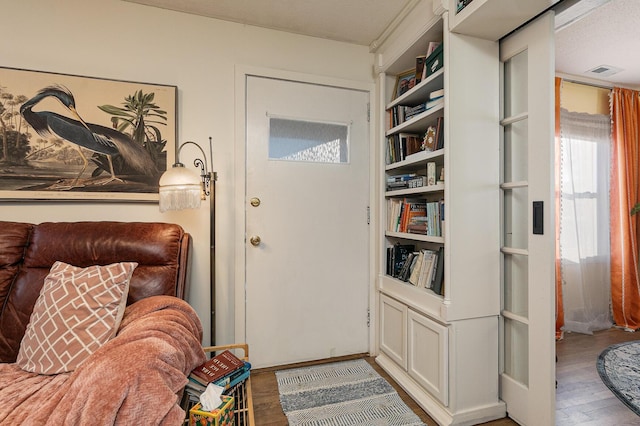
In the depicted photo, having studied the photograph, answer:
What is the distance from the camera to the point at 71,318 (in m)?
1.27

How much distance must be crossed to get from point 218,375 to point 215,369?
5cm

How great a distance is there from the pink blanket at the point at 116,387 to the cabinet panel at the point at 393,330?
4.28 ft

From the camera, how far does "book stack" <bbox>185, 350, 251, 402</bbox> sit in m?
1.31

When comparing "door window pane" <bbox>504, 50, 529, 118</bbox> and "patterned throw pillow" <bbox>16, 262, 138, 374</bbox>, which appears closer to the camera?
"patterned throw pillow" <bbox>16, 262, 138, 374</bbox>

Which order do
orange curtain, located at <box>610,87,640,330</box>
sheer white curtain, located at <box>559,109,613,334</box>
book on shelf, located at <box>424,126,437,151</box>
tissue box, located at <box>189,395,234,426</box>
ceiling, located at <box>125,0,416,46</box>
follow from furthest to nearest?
orange curtain, located at <box>610,87,640,330</box>, sheer white curtain, located at <box>559,109,613,334</box>, ceiling, located at <box>125,0,416,46</box>, book on shelf, located at <box>424,126,437,151</box>, tissue box, located at <box>189,395,234,426</box>

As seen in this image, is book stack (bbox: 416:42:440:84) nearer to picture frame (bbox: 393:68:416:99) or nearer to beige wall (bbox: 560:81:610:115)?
picture frame (bbox: 393:68:416:99)

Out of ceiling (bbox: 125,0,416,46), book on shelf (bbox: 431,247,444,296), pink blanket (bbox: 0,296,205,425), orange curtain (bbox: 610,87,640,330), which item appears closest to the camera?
pink blanket (bbox: 0,296,205,425)

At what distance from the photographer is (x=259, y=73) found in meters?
2.10

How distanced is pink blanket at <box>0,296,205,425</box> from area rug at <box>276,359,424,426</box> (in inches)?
30.9

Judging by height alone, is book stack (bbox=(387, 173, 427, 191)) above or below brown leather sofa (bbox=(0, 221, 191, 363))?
above

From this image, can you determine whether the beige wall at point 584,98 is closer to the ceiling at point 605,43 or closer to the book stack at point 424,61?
the ceiling at point 605,43

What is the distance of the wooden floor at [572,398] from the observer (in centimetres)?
158

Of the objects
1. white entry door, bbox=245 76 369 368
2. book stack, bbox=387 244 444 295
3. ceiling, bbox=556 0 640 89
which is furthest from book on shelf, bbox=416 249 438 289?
ceiling, bbox=556 0 640 89

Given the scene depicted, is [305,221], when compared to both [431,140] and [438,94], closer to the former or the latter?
[431,140]
